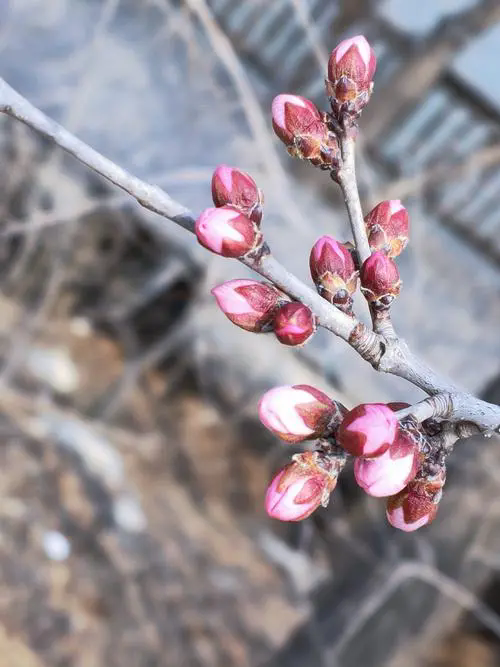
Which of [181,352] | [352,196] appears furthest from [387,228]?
[181,352]

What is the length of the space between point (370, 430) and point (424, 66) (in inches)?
67.3

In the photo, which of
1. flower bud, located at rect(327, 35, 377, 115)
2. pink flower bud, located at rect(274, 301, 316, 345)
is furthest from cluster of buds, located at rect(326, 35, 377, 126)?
pink flower bud, located at rect(274, 301, 316, 345)

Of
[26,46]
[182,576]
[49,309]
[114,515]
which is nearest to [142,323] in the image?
[49,309]

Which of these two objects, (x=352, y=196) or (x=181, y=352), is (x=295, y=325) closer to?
(x=352, y=196)

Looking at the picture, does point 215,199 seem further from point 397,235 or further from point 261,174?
point 261,174

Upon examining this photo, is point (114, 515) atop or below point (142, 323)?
below

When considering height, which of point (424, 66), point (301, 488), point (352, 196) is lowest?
point (301, 488)

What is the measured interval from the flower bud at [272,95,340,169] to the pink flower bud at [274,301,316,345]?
80mm

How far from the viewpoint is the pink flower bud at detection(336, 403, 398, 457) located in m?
0.28

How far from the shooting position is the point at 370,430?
0.28 meters

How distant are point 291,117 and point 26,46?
5.65 ft

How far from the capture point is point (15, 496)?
5.21 ft

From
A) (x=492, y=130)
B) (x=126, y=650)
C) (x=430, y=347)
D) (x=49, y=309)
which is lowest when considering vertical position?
(x=126, y=650)

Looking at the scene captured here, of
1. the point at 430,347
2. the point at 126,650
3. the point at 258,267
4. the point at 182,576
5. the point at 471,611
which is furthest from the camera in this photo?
the point at 430,347
